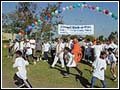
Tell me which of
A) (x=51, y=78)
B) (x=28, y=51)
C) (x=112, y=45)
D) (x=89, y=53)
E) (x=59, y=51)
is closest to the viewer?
(x=51, y=78)

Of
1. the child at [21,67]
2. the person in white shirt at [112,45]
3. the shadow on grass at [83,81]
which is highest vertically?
the person in white shirt at [112,45]

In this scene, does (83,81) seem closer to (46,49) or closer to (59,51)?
(59,51)

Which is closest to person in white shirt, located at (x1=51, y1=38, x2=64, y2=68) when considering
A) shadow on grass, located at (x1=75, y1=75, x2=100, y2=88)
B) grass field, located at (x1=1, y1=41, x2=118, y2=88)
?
grass field, located at (x1=1, y1=41, x2=118, y2=88)

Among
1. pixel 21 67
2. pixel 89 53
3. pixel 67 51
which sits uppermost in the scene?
pixel 67 51

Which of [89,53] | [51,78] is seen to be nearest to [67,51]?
[51,78]

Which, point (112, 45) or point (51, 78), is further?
point (112, 45)

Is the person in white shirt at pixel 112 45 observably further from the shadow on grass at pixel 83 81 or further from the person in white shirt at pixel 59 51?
the shadow on grass at pixel 83 81

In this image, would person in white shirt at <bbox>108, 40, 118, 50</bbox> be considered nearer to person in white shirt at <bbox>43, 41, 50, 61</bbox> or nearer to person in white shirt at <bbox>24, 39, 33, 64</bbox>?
person in white shirt at <bbox>43, 41, 50, 61</bbox>

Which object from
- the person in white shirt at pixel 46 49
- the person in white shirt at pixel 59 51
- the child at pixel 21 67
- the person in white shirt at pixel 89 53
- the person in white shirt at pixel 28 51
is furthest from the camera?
the person in white shirt at pixel 46 49

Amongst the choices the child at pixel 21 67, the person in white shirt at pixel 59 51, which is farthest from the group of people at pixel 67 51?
the child at pixel 21 67

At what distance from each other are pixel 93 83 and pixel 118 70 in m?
2.92

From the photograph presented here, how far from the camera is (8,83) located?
A: 10094 mm

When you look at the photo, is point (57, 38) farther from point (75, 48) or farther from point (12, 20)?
point (12, 20)

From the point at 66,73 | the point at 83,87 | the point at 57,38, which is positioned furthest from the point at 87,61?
the point at 83,87
